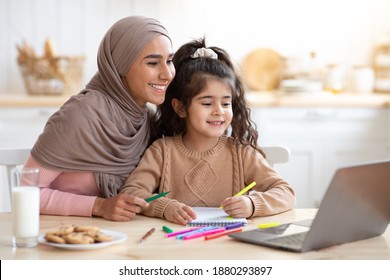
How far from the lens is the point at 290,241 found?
1462 mm

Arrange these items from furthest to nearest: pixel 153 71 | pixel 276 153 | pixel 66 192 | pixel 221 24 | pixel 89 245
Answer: pixel 221 24 < pixel 276 153 < pixel 153 71 < pixel 66 192 < pixel 89 245

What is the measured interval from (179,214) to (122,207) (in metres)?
0.15

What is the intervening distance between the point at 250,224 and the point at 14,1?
315cm

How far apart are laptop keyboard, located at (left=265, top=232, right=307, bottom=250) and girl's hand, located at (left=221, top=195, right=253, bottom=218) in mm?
235

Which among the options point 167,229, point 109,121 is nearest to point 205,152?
point 109,121

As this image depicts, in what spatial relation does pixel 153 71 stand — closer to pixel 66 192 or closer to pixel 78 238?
pixel 66 192

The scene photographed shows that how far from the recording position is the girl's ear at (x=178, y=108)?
7.06ft

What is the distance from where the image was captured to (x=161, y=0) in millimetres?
4473

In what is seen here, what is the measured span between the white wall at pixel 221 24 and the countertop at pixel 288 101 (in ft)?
1.70

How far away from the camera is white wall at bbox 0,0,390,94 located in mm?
4387

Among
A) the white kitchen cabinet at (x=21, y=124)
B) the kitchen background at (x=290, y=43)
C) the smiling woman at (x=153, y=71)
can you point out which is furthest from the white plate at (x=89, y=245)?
the kitchen background at (x=290, y=43)

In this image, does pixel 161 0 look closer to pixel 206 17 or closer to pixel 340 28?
pixel 206 17
